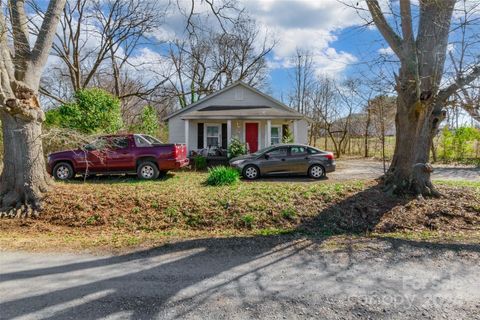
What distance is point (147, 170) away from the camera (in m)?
11.3

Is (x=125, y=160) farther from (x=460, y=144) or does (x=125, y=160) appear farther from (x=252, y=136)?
(x=460, y=144)

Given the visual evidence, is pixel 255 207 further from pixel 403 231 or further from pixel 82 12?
pixel 82 12

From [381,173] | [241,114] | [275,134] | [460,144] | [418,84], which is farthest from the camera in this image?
[460,144]

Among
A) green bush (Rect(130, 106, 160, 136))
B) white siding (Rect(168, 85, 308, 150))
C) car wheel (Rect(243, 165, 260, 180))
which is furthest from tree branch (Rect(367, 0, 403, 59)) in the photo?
green bush (Rect(130, 106, 160, 136))

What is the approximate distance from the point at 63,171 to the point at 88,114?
523cm

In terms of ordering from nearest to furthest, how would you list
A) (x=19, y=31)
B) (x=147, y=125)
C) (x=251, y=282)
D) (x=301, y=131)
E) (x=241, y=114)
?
(x=251, y=282), (x=19, y=31), (x=241, y=114), (x=301, y=131), (x=147, y=125)

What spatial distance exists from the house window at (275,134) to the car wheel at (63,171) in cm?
1121

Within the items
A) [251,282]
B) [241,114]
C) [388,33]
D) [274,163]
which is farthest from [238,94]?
[251,282]

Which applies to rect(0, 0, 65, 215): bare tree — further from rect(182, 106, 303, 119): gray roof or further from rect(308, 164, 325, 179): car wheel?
rect(182, 106, 303, 119): gray roof

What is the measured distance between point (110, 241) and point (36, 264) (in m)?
1.22

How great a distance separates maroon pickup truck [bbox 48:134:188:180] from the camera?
36.9 ft

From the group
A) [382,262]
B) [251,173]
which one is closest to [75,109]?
[251,173]

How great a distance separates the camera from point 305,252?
4566 mm

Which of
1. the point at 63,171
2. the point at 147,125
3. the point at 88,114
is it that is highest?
the point at 88,114
